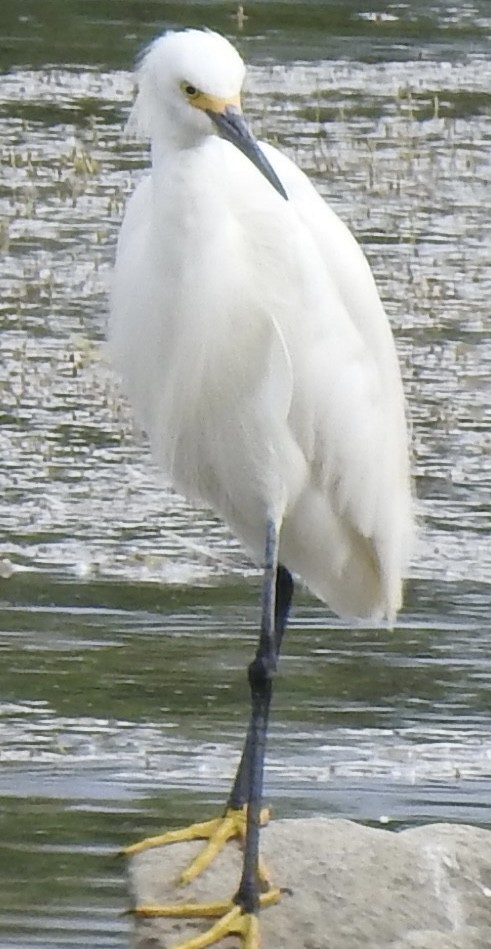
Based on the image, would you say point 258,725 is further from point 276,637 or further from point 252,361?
point 252,361

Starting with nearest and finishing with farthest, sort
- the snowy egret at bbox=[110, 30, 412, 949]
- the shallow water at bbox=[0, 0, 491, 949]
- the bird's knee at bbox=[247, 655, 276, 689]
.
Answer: the snowy egret at bbox=[110, 30, 412, 949]
the bird's knee at bbox=[247, 655, 276, 689]
the shallow water at bbox=[0, 0, 491, 949]

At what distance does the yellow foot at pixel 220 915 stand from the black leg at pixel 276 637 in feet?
0.99

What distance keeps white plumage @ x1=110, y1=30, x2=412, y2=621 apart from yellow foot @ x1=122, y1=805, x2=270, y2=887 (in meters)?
0.55

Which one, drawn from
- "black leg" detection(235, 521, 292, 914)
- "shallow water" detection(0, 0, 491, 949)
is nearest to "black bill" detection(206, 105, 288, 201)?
"black leg" detection(235, 521, 292, 914)

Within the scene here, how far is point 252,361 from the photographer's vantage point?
185 inches

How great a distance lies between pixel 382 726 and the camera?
584 centimetres

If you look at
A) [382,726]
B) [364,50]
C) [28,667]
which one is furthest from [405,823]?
[364,50]

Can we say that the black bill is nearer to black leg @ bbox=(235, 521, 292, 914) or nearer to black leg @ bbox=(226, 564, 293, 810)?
black leg @ bbox=(235, 521, 292, 914)

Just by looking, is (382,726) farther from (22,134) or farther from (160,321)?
(22,134)

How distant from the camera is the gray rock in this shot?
14.8 ft

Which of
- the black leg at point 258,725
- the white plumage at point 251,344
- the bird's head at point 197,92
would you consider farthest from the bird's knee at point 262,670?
the bird's head at point 197,92

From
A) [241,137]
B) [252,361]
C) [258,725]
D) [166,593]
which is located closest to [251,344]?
[252,361]

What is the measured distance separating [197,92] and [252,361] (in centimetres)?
64

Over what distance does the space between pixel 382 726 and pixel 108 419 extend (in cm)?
222
